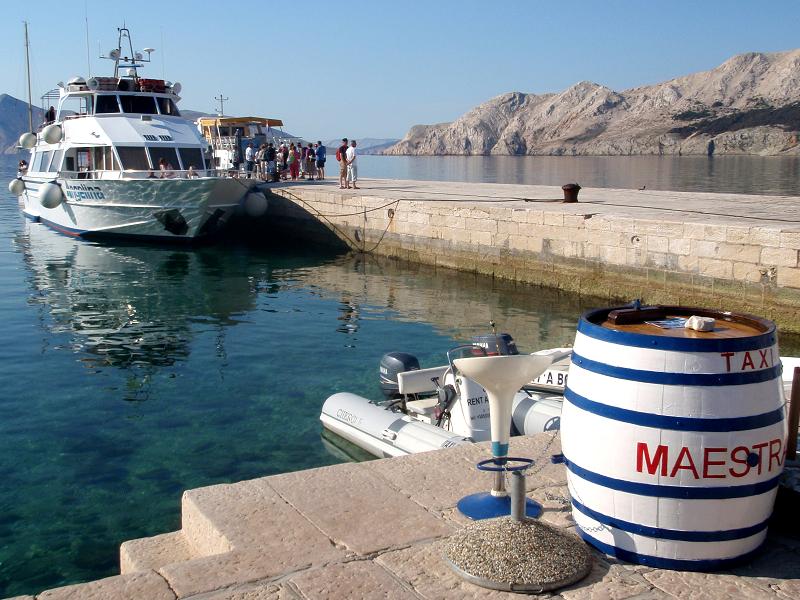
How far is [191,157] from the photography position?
2438 centimetres

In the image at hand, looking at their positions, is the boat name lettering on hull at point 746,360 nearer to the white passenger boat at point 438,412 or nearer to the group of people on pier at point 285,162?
the white passenger boat at point 438,412

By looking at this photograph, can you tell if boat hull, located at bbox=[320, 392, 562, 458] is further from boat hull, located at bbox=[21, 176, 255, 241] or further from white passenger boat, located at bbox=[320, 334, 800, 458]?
boat hull, located at bbox=[21, 176, 255, 241]

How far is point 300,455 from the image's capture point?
830 centimetres

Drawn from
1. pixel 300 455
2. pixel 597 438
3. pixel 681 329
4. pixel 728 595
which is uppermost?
pixel 681 329

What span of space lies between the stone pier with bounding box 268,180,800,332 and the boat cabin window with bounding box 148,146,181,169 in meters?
4.08

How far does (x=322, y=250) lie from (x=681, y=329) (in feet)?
70.4

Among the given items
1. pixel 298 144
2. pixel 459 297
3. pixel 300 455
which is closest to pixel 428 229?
pixel 459 297

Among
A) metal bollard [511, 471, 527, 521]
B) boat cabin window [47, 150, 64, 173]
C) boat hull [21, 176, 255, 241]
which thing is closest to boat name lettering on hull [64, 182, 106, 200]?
boat hull [21, 176, 255, 241]

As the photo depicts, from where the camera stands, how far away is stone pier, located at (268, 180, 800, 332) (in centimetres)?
1309

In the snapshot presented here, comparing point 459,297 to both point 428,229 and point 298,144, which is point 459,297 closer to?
point 428,229

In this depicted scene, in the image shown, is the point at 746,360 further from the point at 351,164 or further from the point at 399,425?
the point at 351,164

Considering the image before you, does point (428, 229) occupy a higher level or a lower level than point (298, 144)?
lower

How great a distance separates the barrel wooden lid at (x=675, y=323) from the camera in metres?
3.51

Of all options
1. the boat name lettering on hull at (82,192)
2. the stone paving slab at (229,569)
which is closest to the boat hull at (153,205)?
the boat name lettering on hull at (82,192)
